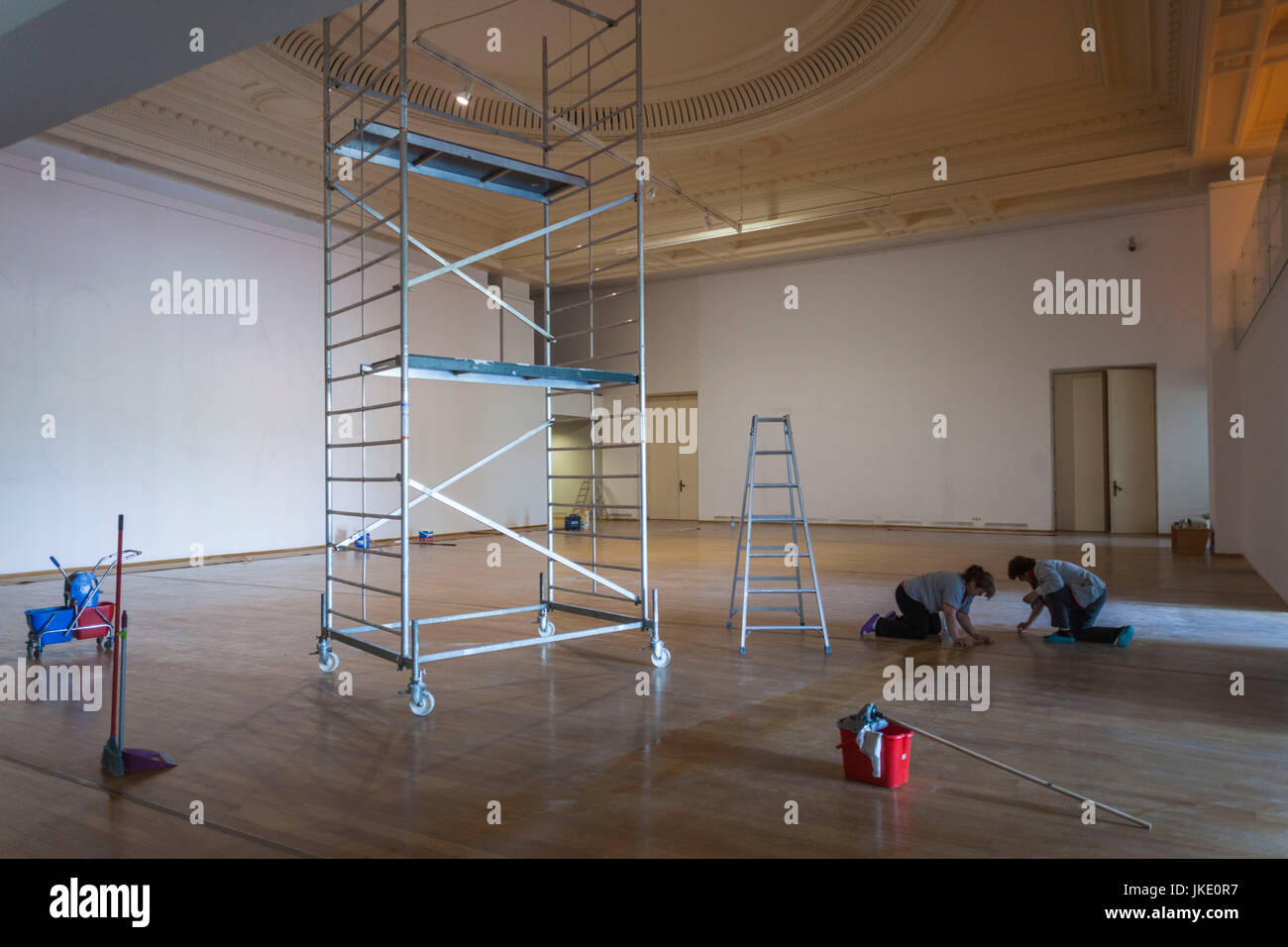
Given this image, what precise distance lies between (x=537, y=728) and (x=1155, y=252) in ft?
43.2

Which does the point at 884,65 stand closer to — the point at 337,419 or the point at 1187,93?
the point at 1187,93

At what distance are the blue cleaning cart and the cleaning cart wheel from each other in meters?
2.44

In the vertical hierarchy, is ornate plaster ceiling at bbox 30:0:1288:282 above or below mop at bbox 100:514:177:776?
above

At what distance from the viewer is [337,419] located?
1227 cm

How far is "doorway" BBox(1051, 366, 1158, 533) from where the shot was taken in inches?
523

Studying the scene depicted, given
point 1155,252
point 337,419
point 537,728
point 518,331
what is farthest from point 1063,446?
point 537,728

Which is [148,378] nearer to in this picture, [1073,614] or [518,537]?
[518,537]

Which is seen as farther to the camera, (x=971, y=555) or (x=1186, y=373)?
(x=1186, y=373)

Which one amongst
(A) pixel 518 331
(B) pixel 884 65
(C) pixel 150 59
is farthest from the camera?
(A) pixel 518 331

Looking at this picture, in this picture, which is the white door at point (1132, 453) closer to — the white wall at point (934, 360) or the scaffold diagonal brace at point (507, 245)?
the white wall at point (934, 360)

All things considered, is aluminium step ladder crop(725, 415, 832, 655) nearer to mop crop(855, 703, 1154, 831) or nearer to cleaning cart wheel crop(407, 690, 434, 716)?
mop crop(855, 703, 1154, 831)

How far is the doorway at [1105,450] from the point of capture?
13297 millimetres

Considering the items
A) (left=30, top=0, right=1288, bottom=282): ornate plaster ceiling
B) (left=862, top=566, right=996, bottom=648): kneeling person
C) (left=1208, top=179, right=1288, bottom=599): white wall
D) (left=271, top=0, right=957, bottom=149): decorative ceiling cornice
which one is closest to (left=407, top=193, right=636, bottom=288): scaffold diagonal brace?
(left=862, top=566, right=996, bottom=648): kneeling person
